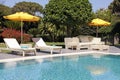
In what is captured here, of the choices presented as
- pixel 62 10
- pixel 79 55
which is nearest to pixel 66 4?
pixel 62 10

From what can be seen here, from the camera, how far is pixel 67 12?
2147 cm

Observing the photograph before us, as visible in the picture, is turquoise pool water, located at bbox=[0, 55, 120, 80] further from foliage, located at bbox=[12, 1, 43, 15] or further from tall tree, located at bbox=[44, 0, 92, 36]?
foliage, located at bbox=[12, 1, 43, 15]

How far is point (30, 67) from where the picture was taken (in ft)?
42.6

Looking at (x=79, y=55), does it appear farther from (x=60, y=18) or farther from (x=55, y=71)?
(x=55, y=71)

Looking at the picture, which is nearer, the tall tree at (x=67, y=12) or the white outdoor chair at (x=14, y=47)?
the white outdoor chair at (x=14, y=47)

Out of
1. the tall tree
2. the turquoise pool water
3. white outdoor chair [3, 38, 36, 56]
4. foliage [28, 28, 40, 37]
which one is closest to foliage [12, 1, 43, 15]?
foliage [28, 28, 40, 37]

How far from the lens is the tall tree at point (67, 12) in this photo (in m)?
21.6

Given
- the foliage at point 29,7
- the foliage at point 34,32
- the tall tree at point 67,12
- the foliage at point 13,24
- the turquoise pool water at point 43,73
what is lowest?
the turquoise pool water at point 43,73

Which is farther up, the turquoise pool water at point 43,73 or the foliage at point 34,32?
the foliage at point 34,32

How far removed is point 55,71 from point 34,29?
20456 millimetres

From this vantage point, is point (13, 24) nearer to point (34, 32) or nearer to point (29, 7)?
point (34, 32)

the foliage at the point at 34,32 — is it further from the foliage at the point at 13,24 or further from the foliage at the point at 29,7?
the foliage at the point at 29,7

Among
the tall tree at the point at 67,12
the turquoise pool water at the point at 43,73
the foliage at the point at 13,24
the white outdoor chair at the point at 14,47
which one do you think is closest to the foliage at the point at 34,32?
the foliage at the point at 13,24

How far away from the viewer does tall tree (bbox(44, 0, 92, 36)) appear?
70.8 feet
